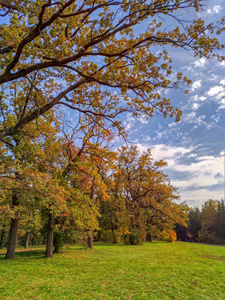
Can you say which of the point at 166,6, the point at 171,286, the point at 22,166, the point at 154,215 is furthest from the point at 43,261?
the point at 154,215

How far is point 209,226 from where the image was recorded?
2114 inches

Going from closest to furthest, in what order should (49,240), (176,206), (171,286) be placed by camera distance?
1. (171,286)
2. (49,240)
3. (176,206)

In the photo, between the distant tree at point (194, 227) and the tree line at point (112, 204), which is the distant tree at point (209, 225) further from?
the tree line at point (112, 204)

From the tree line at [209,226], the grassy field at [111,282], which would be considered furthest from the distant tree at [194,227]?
the grassy field at [111,282]

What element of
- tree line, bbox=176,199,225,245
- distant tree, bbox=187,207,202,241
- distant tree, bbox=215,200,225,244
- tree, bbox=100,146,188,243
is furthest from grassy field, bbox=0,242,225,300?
distant tree, bbox=187,207,202,241

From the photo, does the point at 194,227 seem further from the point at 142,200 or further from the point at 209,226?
the point at 142,200

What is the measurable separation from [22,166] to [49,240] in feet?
21.4

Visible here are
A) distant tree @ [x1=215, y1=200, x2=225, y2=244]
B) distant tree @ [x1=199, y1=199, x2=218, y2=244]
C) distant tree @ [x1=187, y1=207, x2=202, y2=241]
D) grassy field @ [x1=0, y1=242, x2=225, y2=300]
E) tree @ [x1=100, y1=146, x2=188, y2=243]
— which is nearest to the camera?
grassy field @ [x1=0, y1=242, x2=225, y2=300]

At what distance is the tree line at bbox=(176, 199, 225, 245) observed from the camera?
155 ft

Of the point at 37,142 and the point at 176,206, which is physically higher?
the point at 37,142

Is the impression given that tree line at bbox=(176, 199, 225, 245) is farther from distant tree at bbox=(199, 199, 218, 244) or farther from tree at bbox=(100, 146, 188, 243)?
tree at bbox=(100, 146, 188, 243)

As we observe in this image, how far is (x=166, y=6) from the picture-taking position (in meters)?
4.52

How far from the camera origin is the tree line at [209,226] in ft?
155

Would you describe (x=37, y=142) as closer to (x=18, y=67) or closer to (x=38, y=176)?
(x=38, y=176)
